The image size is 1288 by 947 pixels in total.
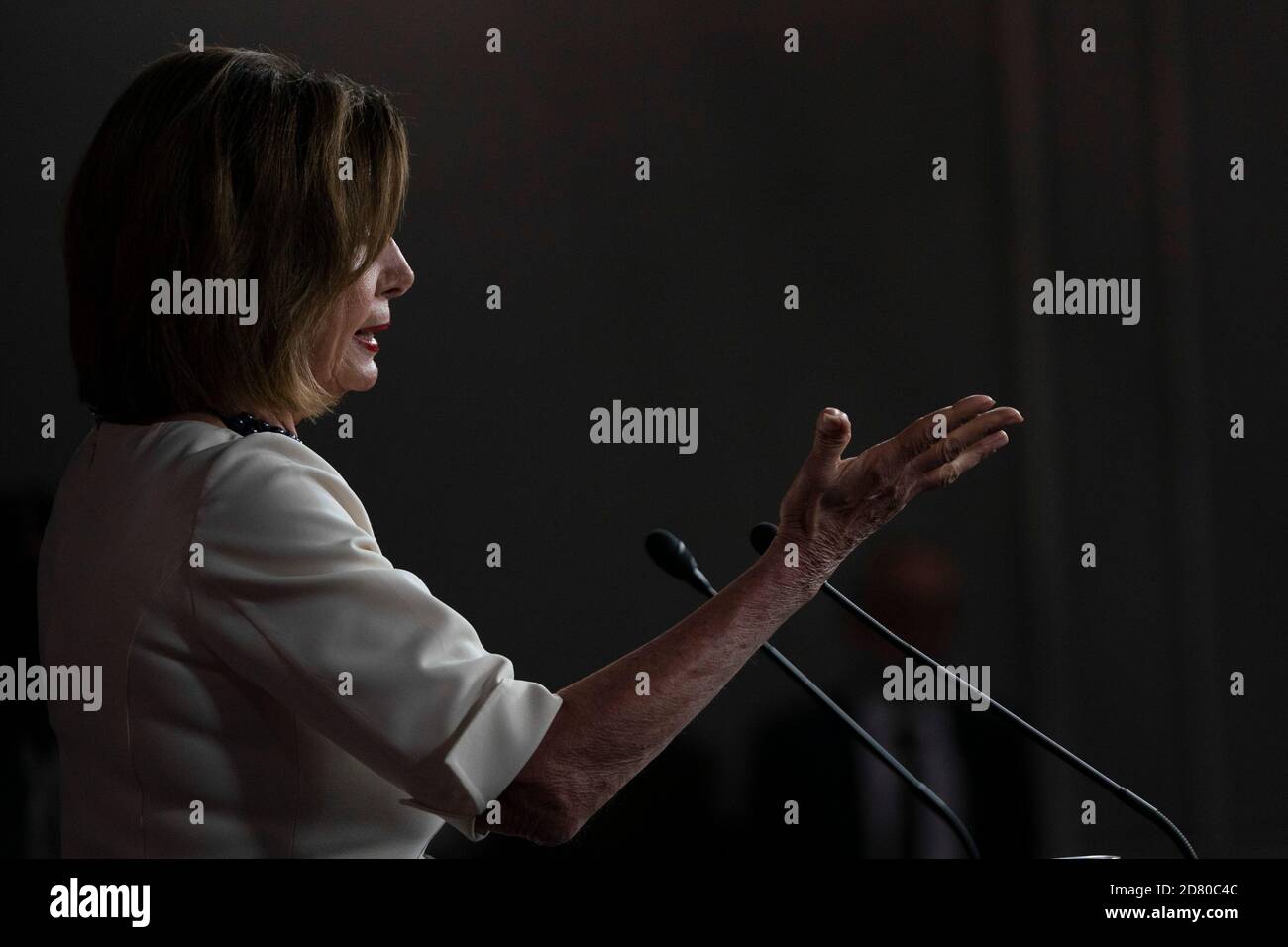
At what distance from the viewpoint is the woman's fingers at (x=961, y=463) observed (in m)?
0.89

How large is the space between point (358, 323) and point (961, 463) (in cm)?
52

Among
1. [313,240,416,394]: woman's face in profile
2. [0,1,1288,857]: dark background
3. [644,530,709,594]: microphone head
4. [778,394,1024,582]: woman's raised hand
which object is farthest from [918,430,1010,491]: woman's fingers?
[0,1,1288,857]: dark background

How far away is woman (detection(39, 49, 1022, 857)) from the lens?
806 mm

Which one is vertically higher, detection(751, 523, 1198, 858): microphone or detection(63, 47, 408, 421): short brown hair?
detection(63, 47, 408, 421): short brown hair

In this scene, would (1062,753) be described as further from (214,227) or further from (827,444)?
(214,227)

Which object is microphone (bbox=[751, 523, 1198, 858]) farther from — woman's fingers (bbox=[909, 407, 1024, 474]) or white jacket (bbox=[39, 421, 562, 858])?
white jacket (bbox=[39, 421, 562, 858])

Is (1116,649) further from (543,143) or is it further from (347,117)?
(347,117)

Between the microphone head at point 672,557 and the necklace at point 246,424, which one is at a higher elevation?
the necklace at point 246,424

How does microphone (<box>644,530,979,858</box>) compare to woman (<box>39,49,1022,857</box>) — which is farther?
microphone (<box>644,530,979,858</box>)

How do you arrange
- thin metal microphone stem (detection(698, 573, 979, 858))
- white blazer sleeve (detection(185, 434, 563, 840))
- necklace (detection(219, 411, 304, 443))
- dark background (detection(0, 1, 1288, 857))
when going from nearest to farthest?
1. white blazer sleeve (detection(185, 434, 563, 840))
2. necklace (detection(219, 411, 304, 443))
3. thin metal microphone stem (detection(698, 573, 979, 858))
4. dark background (detection(0, 1, 1288, 857))

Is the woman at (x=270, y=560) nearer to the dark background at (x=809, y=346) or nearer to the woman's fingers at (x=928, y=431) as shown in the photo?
the woman's fingers at (x=928, y=431)

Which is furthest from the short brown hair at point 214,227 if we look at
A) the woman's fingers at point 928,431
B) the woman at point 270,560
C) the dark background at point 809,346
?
the dark background at point 809,346

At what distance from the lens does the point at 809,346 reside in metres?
2.74
